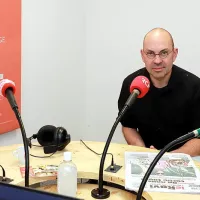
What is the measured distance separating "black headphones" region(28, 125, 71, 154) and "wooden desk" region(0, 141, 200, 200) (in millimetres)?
33

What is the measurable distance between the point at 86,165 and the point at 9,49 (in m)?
1.11

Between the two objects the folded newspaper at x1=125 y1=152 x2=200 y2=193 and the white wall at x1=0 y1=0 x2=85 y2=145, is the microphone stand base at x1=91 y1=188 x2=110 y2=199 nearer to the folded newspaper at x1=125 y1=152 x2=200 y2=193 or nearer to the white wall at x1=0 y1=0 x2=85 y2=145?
the folded newspaper at x1=125 y1=152 x2=200 y2=193

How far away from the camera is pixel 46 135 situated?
155cm

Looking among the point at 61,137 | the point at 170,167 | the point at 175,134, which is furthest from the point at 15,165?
the point at 175,134

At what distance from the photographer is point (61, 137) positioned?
58.9 inches

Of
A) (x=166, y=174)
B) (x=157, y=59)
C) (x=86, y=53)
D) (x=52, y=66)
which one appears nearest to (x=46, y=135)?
(x=166, y=174)

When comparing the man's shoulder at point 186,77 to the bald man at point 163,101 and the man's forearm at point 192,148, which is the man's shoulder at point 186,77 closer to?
the bald man at point 163,101

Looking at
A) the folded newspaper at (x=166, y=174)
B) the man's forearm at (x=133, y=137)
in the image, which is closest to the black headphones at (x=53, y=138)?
the folded newspaper at (x=166, y=174)

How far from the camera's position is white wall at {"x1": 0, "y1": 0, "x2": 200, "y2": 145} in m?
2.42

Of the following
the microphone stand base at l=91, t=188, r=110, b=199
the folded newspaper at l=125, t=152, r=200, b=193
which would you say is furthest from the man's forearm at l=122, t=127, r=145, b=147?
the microphone stand base at l=91, t=188, r=110, b=199

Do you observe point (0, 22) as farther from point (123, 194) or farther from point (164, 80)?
point (123, 194)

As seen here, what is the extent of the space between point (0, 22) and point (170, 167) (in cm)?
138

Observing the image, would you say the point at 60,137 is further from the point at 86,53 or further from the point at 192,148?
the point at 86,53

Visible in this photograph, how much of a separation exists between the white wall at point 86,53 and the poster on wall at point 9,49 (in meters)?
0.09
